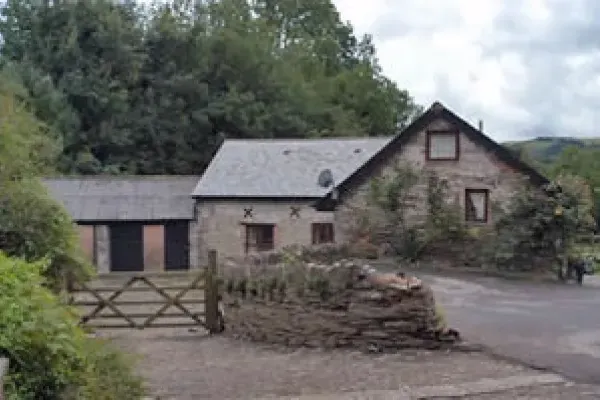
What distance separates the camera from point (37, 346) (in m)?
5.61

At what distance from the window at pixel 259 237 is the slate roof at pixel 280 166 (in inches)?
53.2

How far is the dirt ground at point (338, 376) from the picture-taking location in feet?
29.5

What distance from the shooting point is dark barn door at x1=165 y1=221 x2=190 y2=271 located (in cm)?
3359

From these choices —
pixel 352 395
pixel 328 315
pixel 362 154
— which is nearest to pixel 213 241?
pixel 362 154

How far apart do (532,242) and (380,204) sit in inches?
197

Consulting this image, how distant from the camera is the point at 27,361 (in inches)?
219

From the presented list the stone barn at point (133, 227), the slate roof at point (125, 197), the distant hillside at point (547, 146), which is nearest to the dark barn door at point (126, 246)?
the stone barn at point (133, 227)

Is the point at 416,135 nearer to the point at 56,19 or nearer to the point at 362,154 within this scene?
the point at 362,154

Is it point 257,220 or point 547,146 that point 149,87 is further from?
point 547,146

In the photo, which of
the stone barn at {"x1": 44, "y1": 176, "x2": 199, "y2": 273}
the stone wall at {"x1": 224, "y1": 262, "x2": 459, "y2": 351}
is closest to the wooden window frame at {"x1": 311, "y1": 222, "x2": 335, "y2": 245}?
the stone barn at {"x1": 44, "y1": 176, "x2": 199, "y2": 273}

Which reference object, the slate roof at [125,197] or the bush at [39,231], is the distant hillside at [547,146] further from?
the bush at [39,231]

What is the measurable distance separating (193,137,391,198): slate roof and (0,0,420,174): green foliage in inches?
356

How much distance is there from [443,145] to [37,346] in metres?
21.6

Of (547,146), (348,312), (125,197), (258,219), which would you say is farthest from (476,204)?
(547,146)
